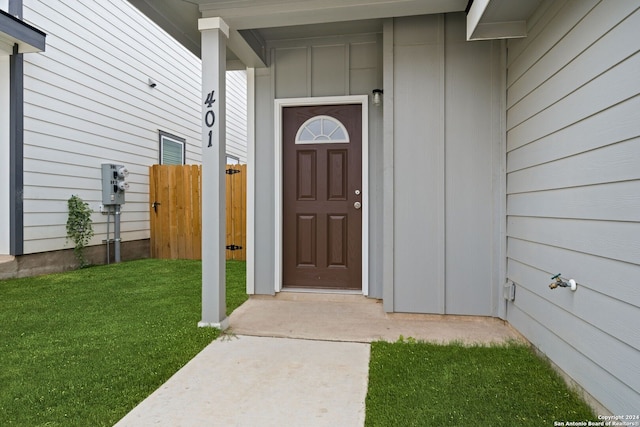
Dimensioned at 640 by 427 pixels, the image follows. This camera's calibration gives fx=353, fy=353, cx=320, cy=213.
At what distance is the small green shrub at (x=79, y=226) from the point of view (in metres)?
4.80

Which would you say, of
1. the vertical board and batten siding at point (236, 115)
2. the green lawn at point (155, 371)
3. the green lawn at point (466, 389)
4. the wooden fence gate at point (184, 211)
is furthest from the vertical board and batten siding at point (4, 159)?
the vertical board and batten siding at point (236, 115)

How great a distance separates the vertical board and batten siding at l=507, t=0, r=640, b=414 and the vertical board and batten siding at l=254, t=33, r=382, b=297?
1.32 metres

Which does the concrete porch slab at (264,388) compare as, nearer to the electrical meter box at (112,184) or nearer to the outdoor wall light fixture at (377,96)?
the outdoor wall light fixture at (377,96)

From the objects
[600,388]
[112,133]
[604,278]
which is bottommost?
[600,388]

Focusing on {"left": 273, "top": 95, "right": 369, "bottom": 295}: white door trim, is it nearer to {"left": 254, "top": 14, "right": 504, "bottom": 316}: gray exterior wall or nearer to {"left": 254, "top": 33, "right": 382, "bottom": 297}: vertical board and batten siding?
{"left": 254, "top": 33, "right": 382, "bottom": 297}: vertical board and batten siding

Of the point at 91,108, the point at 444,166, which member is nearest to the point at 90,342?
the point at 444,166

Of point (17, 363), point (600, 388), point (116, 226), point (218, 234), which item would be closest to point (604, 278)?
point (600, 388)

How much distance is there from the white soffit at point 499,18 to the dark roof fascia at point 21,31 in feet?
14.7

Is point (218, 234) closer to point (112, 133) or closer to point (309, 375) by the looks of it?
point (309, 375)

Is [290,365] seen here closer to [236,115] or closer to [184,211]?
[184,211]

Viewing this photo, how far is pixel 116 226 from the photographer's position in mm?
5438

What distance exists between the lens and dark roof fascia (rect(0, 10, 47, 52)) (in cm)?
364

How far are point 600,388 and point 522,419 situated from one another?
1.27ft

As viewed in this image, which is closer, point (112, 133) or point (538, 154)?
point (538, 154)
